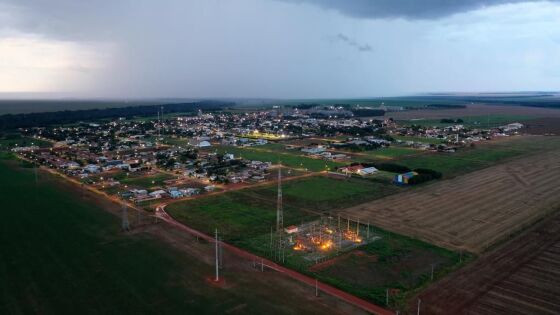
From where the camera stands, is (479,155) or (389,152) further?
(389,152)

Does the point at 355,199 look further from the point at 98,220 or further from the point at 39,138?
the point at 39,138

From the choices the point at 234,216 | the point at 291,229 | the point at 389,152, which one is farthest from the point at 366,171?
the point at 291,229

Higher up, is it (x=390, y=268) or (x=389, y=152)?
(x=389, y=152)

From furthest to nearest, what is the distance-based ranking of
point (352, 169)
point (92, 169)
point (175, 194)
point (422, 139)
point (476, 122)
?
point (476, 122)
point (422, 139)
point (92, 169)
point (352, 169)
point (175, 194)

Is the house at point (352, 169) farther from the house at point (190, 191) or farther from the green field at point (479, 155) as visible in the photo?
the house at point (190, 191)

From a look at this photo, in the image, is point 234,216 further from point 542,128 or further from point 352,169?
point 542,128

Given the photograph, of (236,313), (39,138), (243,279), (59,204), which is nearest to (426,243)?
(243,279)

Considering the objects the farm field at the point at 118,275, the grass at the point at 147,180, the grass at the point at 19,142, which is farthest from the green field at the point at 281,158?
the grass at the point at 19,142
